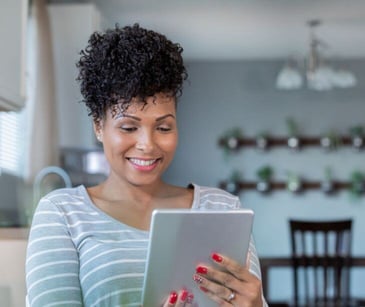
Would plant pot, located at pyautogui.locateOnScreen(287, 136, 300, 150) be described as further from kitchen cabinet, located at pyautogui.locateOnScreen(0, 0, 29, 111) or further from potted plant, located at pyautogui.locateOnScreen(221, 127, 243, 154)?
kitchen cabinet, located at pyautogui.locateOnScreen(0, 0, 29, 111)

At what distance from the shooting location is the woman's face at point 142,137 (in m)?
1.02

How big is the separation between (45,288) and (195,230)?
260mm

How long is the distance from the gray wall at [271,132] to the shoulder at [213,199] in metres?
3.94

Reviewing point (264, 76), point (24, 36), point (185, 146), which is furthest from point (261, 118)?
point (24, 36)

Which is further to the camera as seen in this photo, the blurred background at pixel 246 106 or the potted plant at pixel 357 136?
the potted plant at pixel 357 136

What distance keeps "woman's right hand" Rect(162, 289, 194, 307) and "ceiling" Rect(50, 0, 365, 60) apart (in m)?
2.84

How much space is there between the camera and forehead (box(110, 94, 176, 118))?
101 centimetres

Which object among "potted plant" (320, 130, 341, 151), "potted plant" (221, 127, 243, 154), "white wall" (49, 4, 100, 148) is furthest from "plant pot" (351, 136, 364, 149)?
"white wall" (49, 4, 100, 148)

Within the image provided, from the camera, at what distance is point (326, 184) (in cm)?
498

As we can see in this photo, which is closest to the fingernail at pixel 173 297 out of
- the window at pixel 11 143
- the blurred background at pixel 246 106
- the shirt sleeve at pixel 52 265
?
the shirt sleeve at pixel 52 265

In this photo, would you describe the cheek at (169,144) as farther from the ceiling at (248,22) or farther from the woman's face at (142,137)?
the ceiling at (248,22)

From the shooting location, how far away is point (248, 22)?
3973 millimetres

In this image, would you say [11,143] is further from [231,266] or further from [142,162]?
[231,266]

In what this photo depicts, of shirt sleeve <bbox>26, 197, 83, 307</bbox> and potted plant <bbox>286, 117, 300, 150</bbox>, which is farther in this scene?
potted plant <bbox>286, 117, 300, 150</bbox>
